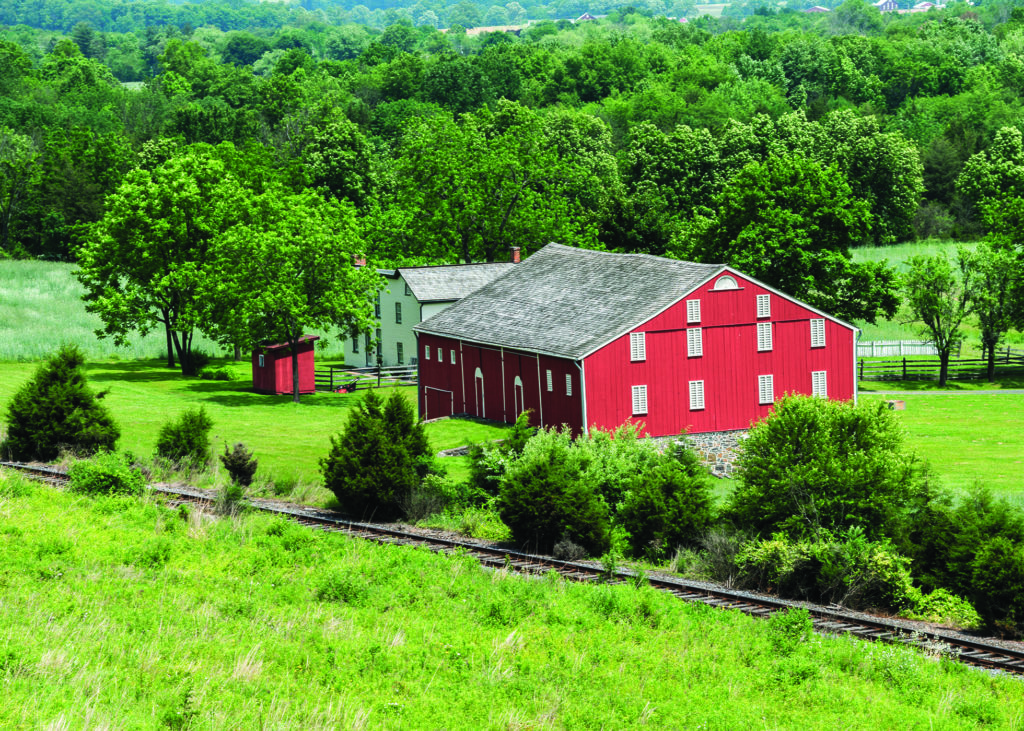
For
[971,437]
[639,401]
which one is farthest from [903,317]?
[639,401]

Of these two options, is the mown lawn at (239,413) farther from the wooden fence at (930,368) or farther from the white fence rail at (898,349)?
the white fence rail at (898,349)

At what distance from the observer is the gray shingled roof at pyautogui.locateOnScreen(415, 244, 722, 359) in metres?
50.6

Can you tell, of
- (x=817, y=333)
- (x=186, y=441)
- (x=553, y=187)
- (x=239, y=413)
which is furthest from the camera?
(x=553, y=187)

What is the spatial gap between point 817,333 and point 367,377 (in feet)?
94.3

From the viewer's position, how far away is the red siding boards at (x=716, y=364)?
49.4m

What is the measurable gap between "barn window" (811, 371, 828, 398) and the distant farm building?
25.2m

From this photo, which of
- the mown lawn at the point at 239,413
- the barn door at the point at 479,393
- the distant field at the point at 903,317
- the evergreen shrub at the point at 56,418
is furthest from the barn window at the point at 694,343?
the distant field at the point at 903,317

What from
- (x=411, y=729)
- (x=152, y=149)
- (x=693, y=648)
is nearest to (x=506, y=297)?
(x=693, y=648)

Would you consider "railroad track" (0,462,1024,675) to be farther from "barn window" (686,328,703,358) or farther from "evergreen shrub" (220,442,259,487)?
"barn window" (686,328,703,358)

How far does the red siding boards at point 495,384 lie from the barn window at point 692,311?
5.42 m

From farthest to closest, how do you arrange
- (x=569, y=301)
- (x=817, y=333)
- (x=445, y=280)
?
(x=445, y=280) < (x=569, y=301) < (x=817, y=333)

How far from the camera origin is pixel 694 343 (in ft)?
168

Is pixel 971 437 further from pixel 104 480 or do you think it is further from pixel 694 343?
pixel 104 480

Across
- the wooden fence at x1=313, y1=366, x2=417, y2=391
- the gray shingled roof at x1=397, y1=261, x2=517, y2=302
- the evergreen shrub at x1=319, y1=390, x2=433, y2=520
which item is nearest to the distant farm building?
the gray shingled roof at x1=397, y1=261, x2=517, y2=302
